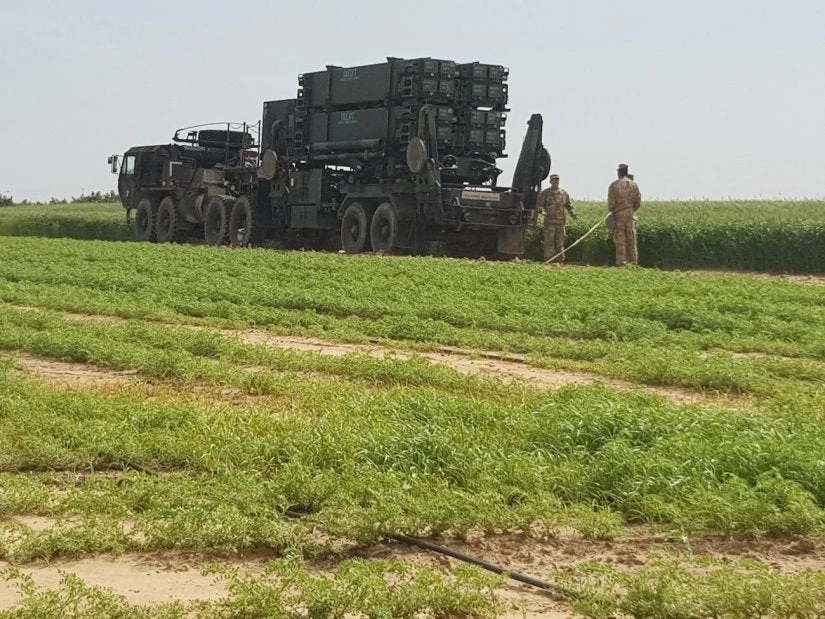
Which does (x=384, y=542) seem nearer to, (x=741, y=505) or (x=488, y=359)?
(x=741, y=505)

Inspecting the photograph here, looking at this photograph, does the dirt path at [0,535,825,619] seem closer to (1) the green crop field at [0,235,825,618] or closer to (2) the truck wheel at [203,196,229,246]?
(1) the green crop field at [0,235,825,618]

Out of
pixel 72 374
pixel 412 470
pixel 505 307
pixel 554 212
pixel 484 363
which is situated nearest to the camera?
pixel 412 470

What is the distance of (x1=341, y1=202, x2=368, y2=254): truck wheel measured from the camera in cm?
2877

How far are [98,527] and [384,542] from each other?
48.9 inches

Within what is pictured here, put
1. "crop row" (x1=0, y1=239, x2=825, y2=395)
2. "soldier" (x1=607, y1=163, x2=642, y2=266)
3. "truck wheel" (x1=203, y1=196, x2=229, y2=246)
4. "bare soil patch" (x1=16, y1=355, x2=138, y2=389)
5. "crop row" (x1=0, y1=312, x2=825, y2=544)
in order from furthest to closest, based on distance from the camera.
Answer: "truck wheel" (x1=203, y1=196, x2=229, y2=246)
"soldier" (x1=607, y1=163, x2=642, y2=266)
"crop row" (x1=0, y1=239, x2=825, y2=395)
"bare soil patch" (x1=16, y1=355, x2=138, y2=389)
"crop row" (x1=0, y1=312, x2=825, y2=544)

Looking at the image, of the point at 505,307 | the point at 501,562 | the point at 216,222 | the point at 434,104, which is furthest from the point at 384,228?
the point at 501,562

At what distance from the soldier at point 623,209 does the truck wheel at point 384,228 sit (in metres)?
4.61

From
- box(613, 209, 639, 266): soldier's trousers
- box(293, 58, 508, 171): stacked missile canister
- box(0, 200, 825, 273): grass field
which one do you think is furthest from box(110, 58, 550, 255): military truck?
box(0, 200, 825, 273): grass field

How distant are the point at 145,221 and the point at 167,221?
4.85 ft

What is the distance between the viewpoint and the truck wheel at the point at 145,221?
37531 millimetres

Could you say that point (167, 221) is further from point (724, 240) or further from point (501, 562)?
point (501, 562)

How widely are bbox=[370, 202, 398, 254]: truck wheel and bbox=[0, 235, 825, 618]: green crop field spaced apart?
46.4 ft

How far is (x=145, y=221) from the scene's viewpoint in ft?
125

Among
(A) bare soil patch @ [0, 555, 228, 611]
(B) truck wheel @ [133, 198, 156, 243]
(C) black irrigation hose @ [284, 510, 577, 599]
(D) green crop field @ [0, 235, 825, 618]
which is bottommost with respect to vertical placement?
(A) bare soil patch @ [0, 555, 228, 611]
